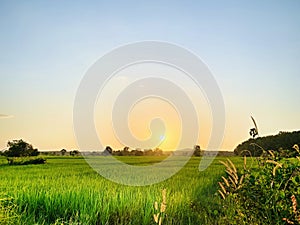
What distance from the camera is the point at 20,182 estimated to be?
8.37 m

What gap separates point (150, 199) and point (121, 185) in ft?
6.18

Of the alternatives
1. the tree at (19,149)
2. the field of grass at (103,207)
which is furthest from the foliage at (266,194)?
the tree at (19,149)

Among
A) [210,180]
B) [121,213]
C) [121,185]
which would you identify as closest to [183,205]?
[121,213]

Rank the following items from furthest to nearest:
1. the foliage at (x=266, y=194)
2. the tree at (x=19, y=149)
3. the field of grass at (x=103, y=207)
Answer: the tree at (x=19, y=149) → the field of grass at (x=103, y=207) → the foliage at (x=266, y=194)

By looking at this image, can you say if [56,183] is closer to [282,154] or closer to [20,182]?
[20,182]

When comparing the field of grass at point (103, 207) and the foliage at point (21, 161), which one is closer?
the field of grass at point (103, 207)

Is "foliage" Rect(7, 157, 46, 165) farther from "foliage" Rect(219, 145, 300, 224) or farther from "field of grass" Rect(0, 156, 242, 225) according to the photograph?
"foliage" Rect(219, 145, 300, 224)

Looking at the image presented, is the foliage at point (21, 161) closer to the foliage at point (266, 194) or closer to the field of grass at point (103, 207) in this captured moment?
the field of grass at point (103, 207)

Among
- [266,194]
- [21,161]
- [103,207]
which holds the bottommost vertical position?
[103,207]

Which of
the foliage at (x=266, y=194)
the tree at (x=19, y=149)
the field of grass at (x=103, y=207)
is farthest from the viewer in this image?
the tree at (x=19, y=149)

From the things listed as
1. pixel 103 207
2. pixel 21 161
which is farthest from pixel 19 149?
pixel 103 207

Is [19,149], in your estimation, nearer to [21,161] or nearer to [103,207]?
[21,161]

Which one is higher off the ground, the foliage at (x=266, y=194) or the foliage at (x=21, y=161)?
the foliage at (x=21, y=161)

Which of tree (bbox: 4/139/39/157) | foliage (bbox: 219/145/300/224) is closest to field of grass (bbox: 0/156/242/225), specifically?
foliage (bbox: 219/145/300/224)
